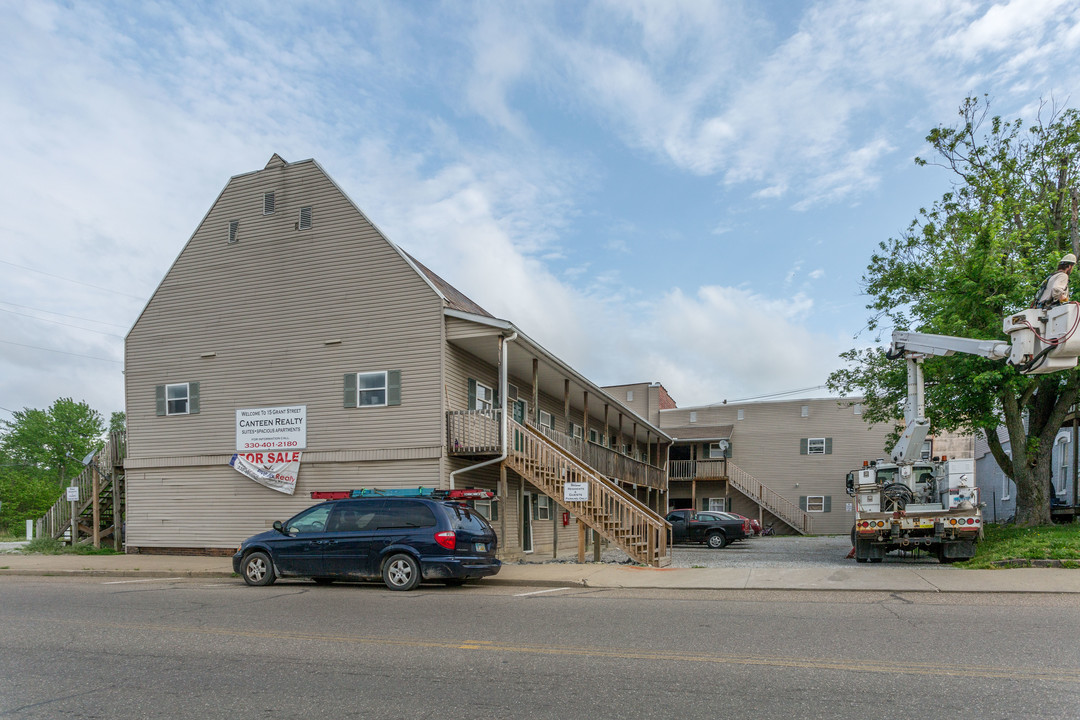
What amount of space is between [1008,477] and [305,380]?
68.7 ft

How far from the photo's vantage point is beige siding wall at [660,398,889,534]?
135ft

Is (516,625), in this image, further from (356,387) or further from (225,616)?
(356,387)

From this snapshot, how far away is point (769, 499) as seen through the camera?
4197 cm

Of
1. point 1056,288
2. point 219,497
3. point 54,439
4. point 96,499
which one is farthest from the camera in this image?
point 54,439

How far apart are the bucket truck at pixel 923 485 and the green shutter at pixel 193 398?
16673 mm

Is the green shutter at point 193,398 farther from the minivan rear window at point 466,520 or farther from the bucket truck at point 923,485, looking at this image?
the bucket truck at point 923,485

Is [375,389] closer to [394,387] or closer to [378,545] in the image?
[394,387]

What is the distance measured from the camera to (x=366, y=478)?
19484mm

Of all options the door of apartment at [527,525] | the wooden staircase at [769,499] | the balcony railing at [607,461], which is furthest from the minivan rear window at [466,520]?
the wooden staircase at [769,499]

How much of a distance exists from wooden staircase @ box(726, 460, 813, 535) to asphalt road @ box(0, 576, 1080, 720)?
101 ft

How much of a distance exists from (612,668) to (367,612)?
4.50m

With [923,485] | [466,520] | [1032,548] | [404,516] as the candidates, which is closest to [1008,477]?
[923,485]

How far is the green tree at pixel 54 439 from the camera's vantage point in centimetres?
7169

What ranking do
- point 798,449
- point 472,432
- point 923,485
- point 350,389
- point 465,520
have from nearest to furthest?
point 465,520, point 923,485, point 472,432, point 350,389, point 798,449
